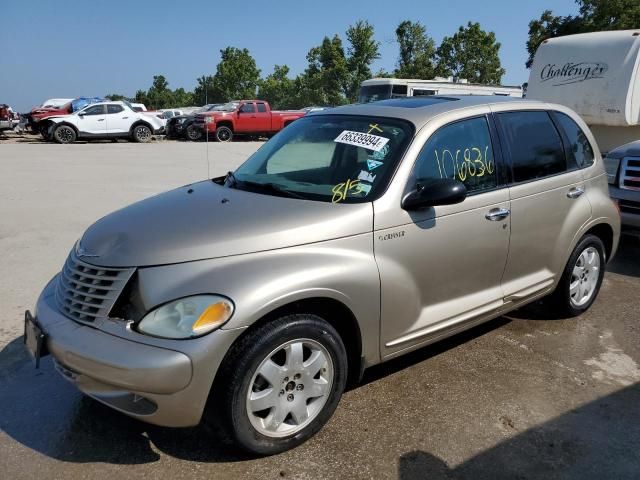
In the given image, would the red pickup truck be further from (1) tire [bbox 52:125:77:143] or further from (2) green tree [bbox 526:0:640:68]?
(2) green tree [bbox 526:0:640:68]

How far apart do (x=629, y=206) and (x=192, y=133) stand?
22.1 metres

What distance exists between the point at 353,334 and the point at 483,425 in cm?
89

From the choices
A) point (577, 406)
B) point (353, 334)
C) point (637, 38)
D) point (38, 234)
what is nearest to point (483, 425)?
point (577, 406)

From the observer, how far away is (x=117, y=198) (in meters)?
9.38

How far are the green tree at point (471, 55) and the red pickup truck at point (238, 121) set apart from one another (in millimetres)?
32863

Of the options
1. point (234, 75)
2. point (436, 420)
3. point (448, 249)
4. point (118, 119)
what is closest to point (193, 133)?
point (118, 119)

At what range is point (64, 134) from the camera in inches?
870

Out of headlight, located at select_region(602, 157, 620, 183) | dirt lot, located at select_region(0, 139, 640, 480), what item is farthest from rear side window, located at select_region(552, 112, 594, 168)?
headlight, located at select_region(602, 157, 620, 183)

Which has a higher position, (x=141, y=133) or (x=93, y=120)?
(x=93, y=120)

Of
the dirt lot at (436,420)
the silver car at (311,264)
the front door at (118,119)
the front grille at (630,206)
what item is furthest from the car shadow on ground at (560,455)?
the front door at (118,119)

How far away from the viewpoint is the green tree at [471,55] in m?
53.4

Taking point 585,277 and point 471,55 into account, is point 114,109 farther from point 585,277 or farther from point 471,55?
point 471,55

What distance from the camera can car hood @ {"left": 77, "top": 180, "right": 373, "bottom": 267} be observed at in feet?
8.80

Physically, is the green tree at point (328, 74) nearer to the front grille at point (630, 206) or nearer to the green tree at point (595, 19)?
the green tree at point (595, 19)
